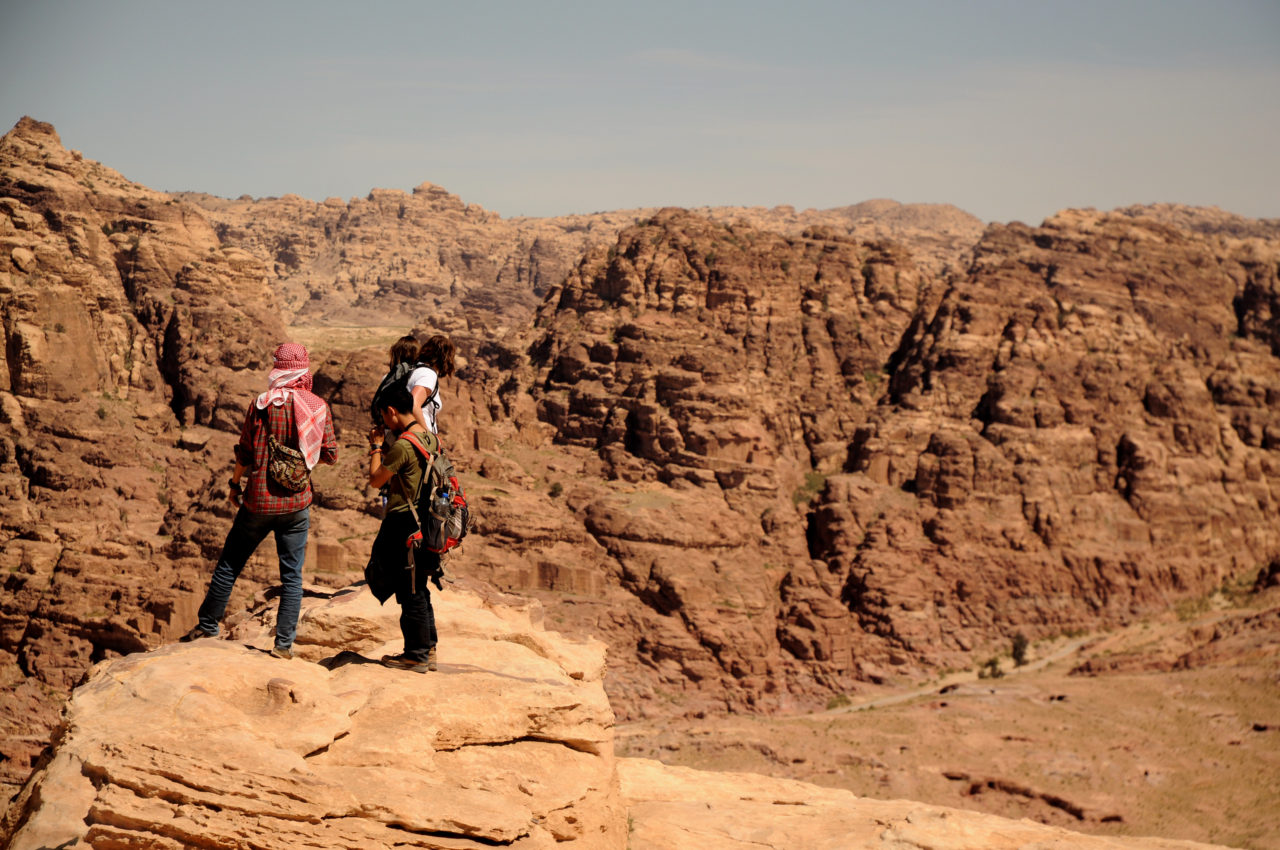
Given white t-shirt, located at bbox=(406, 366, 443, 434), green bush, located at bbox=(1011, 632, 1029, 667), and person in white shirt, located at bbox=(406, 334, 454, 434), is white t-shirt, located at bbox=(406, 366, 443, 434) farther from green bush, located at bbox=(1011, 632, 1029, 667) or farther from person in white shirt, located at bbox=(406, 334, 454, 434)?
green bush, located at bbox=(1011, 632, 1029, 667)

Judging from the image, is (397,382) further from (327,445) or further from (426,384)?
(327,445)

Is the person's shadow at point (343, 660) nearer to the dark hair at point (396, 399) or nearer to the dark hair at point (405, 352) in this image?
the dark hair at point (396, 399)

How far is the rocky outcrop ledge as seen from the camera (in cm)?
925

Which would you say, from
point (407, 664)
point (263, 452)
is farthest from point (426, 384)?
point (407, 664)

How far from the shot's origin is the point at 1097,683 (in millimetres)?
55281

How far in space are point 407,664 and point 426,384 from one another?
3078mm

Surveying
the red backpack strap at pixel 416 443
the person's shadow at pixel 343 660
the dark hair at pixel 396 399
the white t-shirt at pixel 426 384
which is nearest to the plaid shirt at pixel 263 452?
the dark hair at pixel 396 399

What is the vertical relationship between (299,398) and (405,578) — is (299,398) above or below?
above

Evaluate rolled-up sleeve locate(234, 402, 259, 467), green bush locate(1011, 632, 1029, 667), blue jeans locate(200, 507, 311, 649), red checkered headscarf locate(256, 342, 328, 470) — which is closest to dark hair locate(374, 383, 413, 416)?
red checkered headscarf locate(256, 342, 328, 470)

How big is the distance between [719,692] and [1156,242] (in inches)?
2816

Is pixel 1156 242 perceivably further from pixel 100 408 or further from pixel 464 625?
pixel 464 625

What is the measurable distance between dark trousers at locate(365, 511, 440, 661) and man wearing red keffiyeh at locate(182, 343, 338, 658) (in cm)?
86

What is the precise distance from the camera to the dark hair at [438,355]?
12336mm

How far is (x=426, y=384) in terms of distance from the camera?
468 inches
